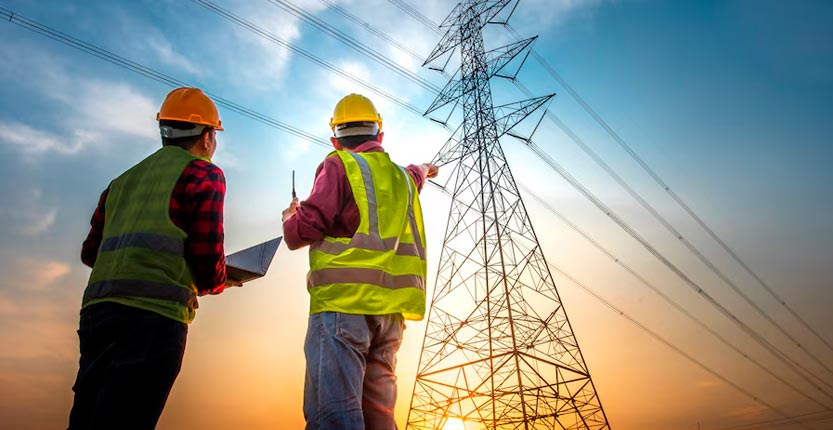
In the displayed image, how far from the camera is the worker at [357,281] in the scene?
1.96 m

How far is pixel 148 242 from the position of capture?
1.93 meters

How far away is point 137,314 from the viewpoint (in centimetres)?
182

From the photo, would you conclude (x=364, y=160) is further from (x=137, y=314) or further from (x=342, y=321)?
(x=137, y=314)

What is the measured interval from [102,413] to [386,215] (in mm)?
1278

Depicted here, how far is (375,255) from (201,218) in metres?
0.72

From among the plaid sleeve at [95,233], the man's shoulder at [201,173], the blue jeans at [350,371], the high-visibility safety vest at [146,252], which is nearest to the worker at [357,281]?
the blue jeans at [350,371]

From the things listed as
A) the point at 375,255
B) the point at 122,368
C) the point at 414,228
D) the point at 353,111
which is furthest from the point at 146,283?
the point at 353,111

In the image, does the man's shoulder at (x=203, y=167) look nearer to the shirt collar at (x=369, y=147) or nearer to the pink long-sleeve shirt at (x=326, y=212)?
the pink long-sleeve shirt at (x=326, y=212)

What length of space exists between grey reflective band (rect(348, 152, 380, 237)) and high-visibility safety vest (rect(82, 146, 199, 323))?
2.39ft

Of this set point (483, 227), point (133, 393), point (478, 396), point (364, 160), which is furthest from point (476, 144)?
point (133, 393)

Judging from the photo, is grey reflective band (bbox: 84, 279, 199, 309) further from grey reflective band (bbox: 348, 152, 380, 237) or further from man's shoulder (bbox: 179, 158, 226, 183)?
grey reflective band (bbox: 348, 152, 380, 237)

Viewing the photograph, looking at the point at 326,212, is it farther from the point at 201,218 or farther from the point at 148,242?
the point at 148,242

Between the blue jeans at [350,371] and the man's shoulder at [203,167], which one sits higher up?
the man's shoulder at [203,167]

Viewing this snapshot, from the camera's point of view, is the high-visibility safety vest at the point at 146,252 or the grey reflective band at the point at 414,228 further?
the grey reflective band at the point at 414,228
